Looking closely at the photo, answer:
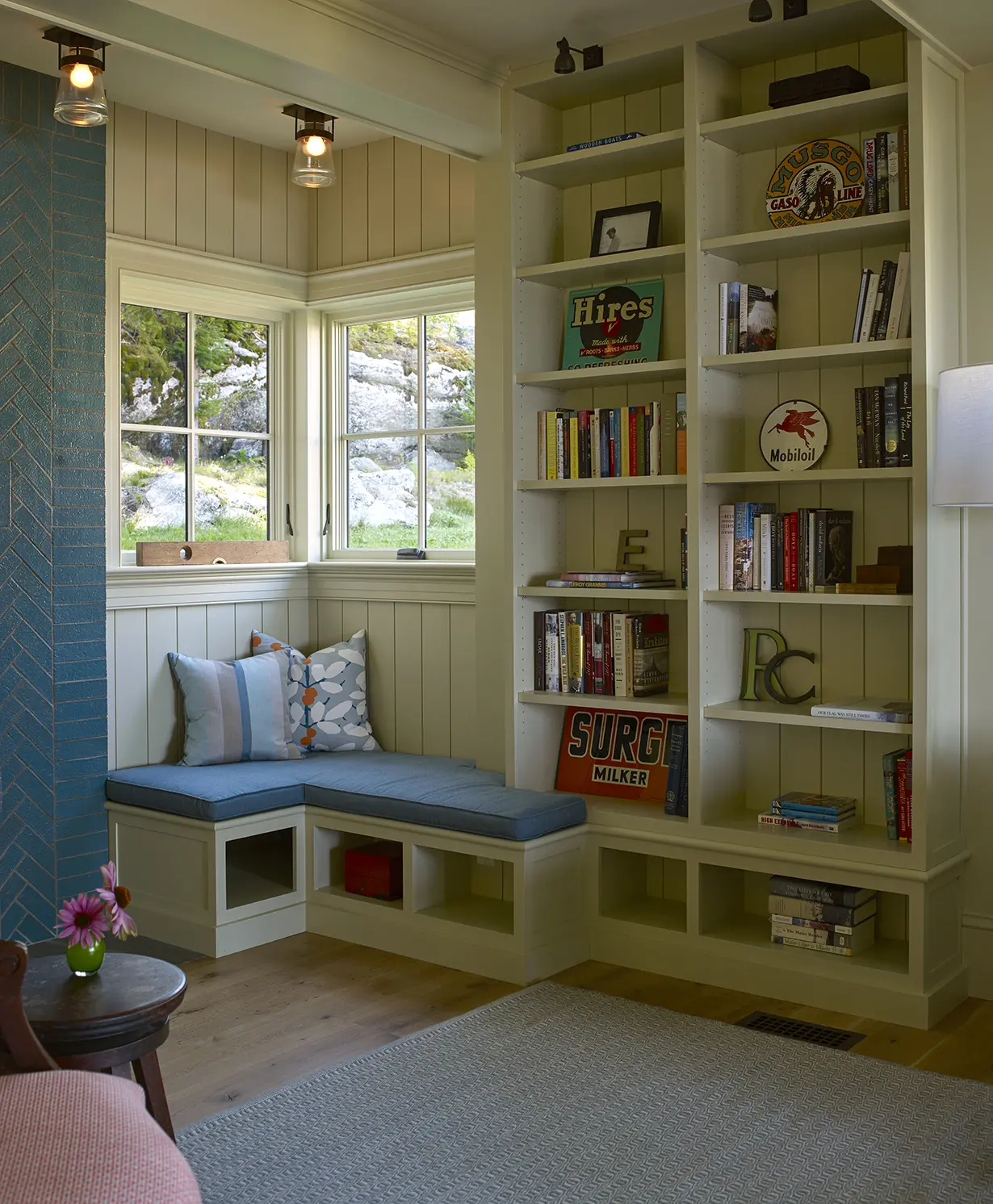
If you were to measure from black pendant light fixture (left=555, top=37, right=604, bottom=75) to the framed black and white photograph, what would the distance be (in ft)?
1.40

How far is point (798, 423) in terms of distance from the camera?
3541 millimetres

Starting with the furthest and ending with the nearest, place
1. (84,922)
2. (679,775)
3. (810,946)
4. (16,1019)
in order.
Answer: (679,775), (810,946), (84,922), (16,1019)

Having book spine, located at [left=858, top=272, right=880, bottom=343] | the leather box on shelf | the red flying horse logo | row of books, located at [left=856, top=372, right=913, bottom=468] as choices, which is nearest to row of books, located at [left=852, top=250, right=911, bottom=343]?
book spine, located at [left=858, top=272, right=880, bottom=343]

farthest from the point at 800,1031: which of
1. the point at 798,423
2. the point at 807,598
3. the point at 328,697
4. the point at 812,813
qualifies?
the point at 328,697

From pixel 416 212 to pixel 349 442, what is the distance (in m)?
0.96

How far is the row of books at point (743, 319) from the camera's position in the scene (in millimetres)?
3502

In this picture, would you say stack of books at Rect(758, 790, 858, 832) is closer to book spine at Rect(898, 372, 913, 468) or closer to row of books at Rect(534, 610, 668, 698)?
row of books at Rect(534, 610, 668, 698)

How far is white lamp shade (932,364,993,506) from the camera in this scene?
9.34ft

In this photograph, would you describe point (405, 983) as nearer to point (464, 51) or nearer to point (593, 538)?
point (593, 538)

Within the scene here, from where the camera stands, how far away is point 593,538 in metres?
4.04

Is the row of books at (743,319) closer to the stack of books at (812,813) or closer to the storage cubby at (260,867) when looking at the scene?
the stack of books at (812,813)

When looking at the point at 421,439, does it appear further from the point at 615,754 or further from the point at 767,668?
the point at 767,668

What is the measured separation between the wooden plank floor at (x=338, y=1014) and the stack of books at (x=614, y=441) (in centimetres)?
152

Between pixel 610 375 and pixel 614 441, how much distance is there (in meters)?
0.20
